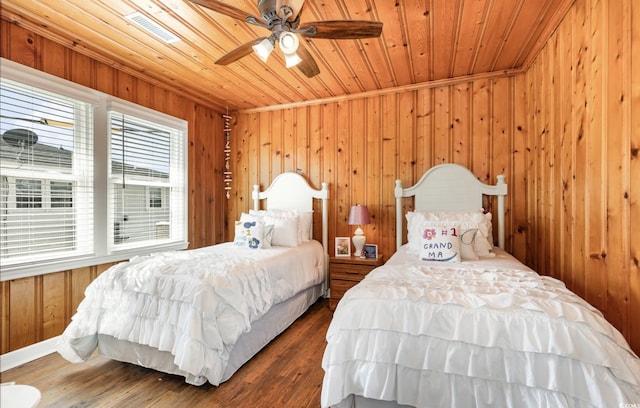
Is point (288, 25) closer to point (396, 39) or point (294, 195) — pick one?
point (396, 39)

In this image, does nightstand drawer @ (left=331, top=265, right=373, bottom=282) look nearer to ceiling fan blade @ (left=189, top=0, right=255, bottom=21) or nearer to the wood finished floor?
the wood finished floor

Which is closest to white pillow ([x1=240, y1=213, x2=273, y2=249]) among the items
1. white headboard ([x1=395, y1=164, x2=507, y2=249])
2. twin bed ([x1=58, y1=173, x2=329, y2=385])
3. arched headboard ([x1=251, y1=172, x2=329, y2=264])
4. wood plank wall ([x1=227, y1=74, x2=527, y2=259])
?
twin bed ([x1=58, y1=173, x2=329, y2=385])

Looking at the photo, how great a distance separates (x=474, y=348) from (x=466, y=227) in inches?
64.0

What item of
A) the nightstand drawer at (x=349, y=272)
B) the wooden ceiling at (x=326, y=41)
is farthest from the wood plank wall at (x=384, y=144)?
the nightstand drawer at (x=349, y=272)

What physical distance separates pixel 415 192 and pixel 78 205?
127 inches

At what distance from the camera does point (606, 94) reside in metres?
1.70

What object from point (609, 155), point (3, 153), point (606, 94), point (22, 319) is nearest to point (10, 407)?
point (3, 153)

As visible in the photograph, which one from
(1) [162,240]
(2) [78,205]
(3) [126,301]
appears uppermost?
(2) [78,205]

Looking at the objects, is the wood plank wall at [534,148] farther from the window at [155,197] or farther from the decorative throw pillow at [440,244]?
the window at [155,197]

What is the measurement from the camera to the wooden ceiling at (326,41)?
2113 mm

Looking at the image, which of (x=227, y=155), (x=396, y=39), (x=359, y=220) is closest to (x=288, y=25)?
(x=396, y=39)

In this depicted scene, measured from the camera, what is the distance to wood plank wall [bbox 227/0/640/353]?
1587 millimetres

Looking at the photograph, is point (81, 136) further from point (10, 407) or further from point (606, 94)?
point (606, 94)

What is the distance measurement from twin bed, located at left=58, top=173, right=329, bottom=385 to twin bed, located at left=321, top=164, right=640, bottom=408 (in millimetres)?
817
